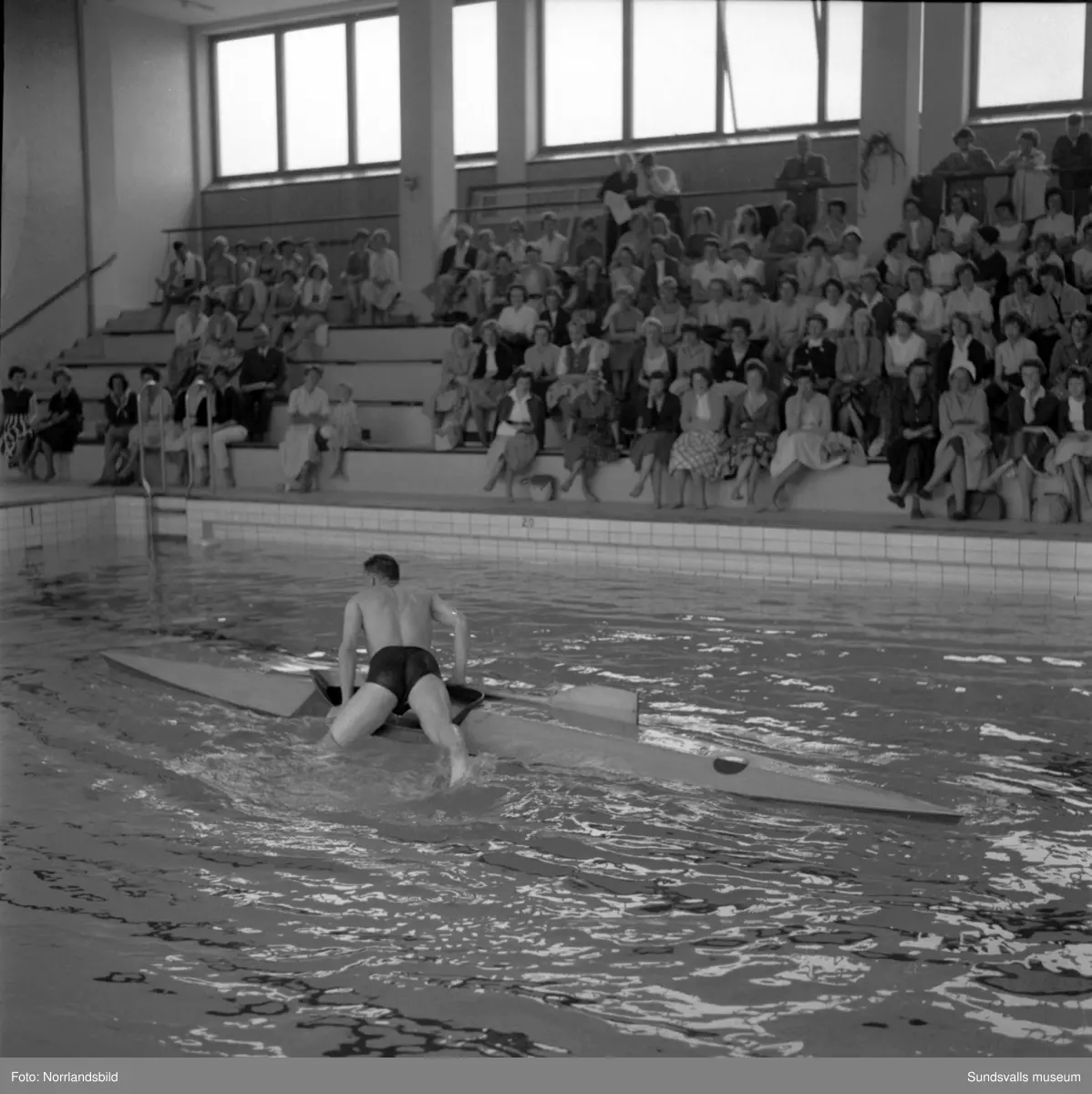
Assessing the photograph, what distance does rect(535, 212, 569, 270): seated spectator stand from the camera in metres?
14.8

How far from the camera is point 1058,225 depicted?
38.8ft

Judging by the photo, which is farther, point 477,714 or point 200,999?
point 477,714

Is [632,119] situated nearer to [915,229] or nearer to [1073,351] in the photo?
[915,229]

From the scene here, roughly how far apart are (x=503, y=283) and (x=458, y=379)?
74.2 inches

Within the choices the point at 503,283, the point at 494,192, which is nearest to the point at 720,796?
the point at 503,283

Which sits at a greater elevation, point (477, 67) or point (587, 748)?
point (477, 67)

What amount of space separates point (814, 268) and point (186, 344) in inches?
277

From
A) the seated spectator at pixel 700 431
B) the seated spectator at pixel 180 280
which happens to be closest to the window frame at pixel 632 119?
the seated spectator at pixel 180 280

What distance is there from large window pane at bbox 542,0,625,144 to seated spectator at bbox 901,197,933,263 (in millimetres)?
7071

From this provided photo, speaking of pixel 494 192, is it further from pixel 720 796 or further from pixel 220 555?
pixel 720 796

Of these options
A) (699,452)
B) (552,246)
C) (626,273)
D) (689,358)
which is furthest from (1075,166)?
(552,246)

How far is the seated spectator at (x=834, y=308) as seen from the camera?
11669 millimetres

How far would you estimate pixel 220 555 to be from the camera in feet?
38.4

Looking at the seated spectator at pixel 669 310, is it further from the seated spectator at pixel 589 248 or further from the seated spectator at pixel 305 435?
the seated spectator at pixel 305 435
